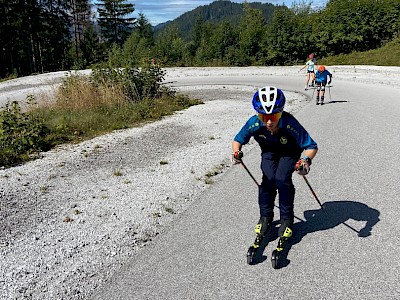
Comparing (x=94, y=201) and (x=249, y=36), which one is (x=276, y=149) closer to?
(x=94, y=201)

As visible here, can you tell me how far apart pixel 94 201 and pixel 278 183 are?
3186 mm

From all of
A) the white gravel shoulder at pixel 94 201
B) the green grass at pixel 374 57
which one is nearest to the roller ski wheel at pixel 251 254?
the white gravel shoulder at pixel 94 201

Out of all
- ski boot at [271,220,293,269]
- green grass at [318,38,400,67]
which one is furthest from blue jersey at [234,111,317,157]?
green grass at [318,38,400,67]

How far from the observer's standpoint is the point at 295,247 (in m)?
4.36

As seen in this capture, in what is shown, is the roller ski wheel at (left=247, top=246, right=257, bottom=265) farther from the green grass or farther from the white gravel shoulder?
the green grass

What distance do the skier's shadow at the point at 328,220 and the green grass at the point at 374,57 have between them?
27670 millimetres

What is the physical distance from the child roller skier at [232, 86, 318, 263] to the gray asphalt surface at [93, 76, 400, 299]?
346 millimetres

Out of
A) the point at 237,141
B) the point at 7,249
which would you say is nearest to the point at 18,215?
the point at 7,249

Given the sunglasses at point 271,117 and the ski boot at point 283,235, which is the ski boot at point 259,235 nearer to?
the ski boot at point 283,235

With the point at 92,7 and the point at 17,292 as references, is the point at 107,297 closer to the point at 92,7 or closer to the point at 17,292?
the point at 17,292

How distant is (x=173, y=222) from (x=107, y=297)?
168cm

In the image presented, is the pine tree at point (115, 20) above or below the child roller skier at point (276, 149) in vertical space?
above

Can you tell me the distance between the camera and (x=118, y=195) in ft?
20.6

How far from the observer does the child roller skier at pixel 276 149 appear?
12.7 feet
